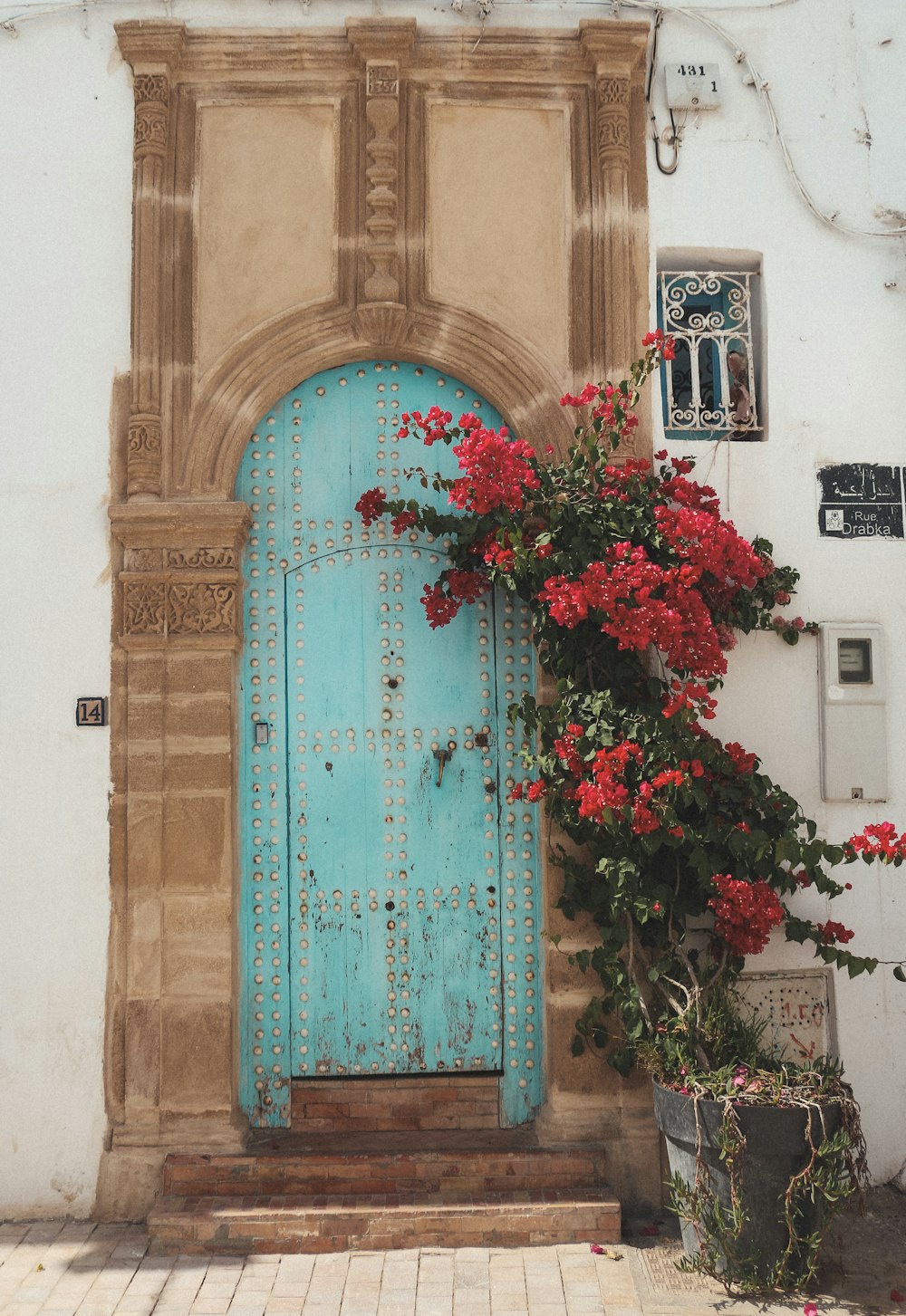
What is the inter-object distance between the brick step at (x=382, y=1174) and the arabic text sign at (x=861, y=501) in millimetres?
2666

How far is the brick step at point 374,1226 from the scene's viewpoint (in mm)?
4188

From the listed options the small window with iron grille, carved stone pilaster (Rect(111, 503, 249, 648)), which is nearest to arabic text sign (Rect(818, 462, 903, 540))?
the small window with iron grille

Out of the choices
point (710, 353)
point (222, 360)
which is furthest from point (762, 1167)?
point (222, 360)

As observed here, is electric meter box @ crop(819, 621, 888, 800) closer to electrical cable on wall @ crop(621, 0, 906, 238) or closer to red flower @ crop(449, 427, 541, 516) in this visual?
red flower @ crop(449, 427, 541, 516)

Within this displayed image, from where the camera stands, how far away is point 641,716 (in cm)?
427

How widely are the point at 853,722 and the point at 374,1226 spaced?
263 cm

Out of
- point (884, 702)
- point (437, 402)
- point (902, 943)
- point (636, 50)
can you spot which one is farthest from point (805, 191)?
point (902, 943)

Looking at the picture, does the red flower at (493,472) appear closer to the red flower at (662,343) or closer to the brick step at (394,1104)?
the red flower at (662,343)

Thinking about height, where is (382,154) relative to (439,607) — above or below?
above

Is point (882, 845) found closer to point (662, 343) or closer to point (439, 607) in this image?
point (439, 607)

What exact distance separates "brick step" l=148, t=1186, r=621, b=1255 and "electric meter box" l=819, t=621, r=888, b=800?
1.84 metres

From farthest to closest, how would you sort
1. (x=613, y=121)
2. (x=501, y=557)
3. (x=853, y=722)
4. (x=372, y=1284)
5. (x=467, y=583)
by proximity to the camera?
1. (x=613, y=121)
2. (x=853, y=722)
3. (x=467, y=583)
4. (x=501, y=557)
5. (x=372, y=1284)

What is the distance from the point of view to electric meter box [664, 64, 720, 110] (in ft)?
16.3

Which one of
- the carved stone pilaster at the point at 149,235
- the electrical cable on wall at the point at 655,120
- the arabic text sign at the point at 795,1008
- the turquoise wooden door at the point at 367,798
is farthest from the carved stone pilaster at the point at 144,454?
the arabic text sign at the point at 795,1008
